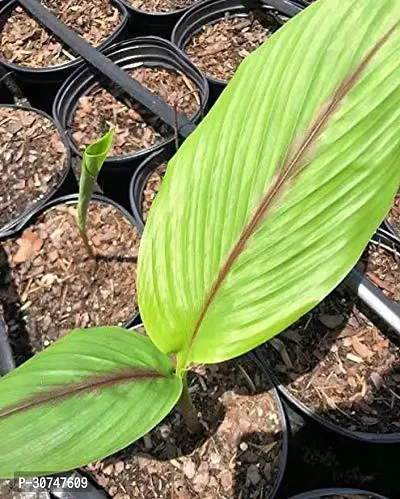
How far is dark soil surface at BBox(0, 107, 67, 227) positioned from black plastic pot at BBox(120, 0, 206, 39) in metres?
0.38

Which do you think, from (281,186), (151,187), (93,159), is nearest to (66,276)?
(151,187)

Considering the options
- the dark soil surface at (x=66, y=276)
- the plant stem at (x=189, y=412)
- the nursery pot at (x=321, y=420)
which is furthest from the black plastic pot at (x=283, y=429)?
the dark soil surface at (x=66, y=276)

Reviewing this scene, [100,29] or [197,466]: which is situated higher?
[100,29]

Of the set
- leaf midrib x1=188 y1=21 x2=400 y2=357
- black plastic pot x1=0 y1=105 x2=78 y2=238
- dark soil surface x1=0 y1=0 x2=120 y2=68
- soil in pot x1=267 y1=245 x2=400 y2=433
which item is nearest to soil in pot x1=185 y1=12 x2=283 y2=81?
dark soil surface x1=0 y1=0 x2=120 y2=68

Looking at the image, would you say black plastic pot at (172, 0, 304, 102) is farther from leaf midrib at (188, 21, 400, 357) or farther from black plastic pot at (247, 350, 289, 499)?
leaf midrib at (188, 21, 400, 357)

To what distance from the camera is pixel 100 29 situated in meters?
1.73

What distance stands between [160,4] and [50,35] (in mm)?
292

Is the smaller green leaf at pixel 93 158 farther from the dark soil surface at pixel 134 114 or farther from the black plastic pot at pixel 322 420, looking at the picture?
Answer: the dark soil surface at pixel 134 114

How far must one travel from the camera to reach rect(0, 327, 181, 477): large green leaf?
0.70m

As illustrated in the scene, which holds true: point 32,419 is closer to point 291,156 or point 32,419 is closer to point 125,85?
point 291,156

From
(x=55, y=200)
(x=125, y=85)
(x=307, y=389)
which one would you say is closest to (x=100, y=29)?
(x=125, y=85)

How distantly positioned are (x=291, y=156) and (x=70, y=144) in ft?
2.85

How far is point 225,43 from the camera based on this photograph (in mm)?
1662

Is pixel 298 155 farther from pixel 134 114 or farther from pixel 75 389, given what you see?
pixel 134 114
